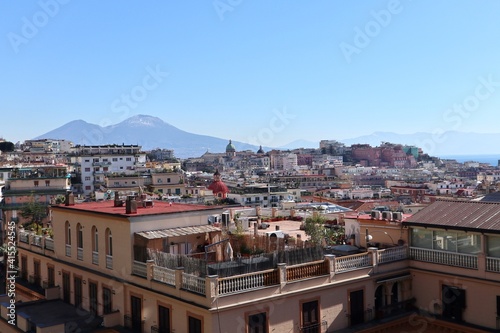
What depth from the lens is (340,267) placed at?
739 inches

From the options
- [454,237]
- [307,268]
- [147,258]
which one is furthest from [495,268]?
[147,258]

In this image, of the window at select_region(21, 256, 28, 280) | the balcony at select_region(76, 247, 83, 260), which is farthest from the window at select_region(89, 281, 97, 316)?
the window at select_region(21, 256, 28, 280)

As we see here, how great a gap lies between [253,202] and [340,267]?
66.8 meters

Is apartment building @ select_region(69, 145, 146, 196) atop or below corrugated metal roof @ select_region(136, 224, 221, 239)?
atop

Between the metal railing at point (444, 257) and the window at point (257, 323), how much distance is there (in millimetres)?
7382

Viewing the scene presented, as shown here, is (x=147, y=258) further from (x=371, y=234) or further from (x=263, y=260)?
(x=371, y=234)

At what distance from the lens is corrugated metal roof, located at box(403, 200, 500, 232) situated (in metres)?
18.8

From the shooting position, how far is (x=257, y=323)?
1645cm

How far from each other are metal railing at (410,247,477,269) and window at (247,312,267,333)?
24.2 feet

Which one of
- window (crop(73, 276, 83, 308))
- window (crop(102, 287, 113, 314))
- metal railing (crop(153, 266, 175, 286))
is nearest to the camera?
metal railing (crop(153, 266, 175, 286))

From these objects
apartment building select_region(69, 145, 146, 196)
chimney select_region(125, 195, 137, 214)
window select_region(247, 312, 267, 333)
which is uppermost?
apartment building select_region(69, 145, 146, 196)

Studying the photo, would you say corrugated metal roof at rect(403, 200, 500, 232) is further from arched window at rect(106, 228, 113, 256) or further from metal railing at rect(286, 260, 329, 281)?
arched window at rect(106, 228, 113, 256)

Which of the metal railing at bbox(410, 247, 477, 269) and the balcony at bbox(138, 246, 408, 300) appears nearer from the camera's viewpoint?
the balcony at bbox(138, 246, 408, 300)

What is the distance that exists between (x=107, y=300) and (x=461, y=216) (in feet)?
45.7
